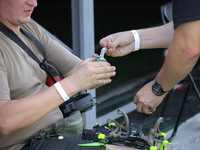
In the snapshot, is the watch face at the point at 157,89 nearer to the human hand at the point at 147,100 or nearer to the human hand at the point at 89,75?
the human hand at the point at 147,100

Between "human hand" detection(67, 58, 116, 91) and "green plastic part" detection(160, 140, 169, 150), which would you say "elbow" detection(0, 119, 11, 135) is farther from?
"green plastic part" detection(160, 140, 169, 150)

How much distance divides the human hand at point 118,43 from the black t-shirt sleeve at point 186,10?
64 centimetres

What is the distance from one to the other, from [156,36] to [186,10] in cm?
79

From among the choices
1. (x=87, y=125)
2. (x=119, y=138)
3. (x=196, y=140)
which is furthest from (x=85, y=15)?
(x=196, y=140)

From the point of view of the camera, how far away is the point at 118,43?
1887 mm

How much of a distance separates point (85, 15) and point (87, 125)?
113cm

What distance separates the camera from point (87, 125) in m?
2.68

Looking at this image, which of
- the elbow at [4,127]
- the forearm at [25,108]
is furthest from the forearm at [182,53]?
the elbow at [4,127]

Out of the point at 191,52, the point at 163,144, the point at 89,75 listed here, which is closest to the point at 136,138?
the point at 163,144

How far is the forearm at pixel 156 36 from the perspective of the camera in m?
2.00

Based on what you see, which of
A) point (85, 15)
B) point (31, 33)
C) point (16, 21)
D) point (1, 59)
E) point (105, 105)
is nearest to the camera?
point (1, 59)

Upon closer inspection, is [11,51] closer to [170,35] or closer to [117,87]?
[170,35]

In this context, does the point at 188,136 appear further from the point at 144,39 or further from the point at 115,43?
the point at 115,43

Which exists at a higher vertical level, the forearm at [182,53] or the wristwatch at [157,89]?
the forearm at [182,53]
